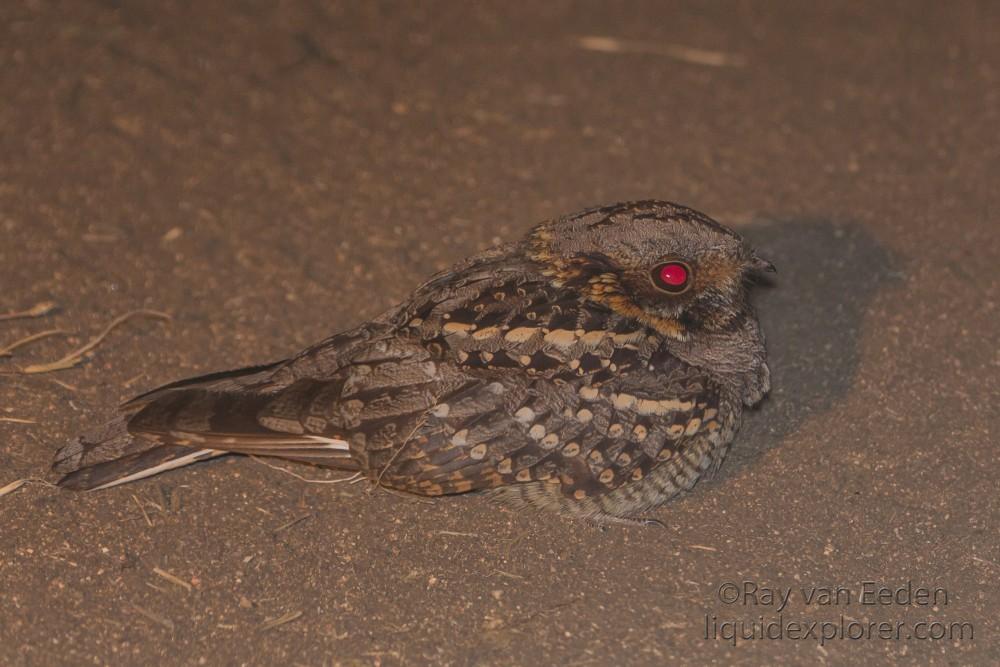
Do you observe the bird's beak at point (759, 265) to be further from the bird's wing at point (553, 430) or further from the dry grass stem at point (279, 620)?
the dry grass stem at point (279, 620)

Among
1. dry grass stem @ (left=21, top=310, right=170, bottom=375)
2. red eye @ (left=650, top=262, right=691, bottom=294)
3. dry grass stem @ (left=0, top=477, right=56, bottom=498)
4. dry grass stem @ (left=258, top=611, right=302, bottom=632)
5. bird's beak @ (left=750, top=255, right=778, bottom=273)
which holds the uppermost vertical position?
red eye @ (left=650, top=262, right=691, bottom=294)

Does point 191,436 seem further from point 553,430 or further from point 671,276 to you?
point 671,276

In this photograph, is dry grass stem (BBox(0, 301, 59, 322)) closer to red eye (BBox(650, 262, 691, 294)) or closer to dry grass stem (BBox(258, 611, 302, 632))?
dry grass stem (BBox(258, 611, 302, 632))

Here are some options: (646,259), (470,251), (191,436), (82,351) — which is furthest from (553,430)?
(82,351)

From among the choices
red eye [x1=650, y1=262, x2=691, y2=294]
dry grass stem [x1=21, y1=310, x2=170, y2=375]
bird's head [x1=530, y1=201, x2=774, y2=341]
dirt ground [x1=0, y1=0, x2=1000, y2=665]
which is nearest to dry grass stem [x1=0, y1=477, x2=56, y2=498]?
dirt ground [x1=0, y1=0, x2=1000, y2=665]

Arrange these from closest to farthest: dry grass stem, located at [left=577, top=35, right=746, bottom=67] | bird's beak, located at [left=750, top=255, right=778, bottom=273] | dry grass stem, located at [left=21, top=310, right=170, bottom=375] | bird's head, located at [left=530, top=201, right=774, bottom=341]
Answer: bird's head, located at [left=530, top=201, right=774, bottom=341] < bird's beak, located at [left=750, top=255, right=778, bottom=273] < dry grass stem, located at [left=21, top=310, right=170, bottom=375] < dry grass stem, located at [left=577, top=35, right=746, bottom=67]

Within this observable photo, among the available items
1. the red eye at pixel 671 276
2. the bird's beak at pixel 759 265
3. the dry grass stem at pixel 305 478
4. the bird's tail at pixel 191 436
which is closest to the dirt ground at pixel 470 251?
the dry grass stem at pixel 305 478

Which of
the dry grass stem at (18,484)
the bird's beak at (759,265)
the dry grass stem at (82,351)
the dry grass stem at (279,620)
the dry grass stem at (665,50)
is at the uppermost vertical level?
the bird's beak at (759,265)

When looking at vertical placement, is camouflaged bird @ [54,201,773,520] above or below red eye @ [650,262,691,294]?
below
